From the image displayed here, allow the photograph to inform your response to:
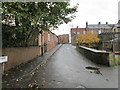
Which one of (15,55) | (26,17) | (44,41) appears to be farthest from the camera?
(44,41)

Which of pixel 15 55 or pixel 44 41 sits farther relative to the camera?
pixel 44 41

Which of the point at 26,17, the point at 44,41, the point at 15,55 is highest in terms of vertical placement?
the point at 26,17

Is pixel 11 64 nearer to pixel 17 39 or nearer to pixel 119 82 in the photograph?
pixel 17 39

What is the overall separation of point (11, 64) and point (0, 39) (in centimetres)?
190

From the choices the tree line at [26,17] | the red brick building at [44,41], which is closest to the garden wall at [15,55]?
the tree line at [26,17]

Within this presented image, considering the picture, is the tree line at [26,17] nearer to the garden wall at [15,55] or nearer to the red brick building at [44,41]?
the garden wall at [15,55]

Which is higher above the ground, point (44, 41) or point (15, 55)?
point (44, 41)

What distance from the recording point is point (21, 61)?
346 inches

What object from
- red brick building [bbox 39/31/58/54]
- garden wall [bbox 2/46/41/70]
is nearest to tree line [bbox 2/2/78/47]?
garden wall [bbox 2/46/41/70]

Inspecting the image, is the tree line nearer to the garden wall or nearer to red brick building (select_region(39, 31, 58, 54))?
the garden wall

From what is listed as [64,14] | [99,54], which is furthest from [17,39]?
[99,54]

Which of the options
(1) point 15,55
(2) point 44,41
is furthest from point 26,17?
(2) point 44,41

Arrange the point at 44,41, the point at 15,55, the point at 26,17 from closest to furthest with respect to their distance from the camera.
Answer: the point at 26,17 → the point at 15,55 → the point at 44,41

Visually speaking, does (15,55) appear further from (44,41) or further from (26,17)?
(44,41)
